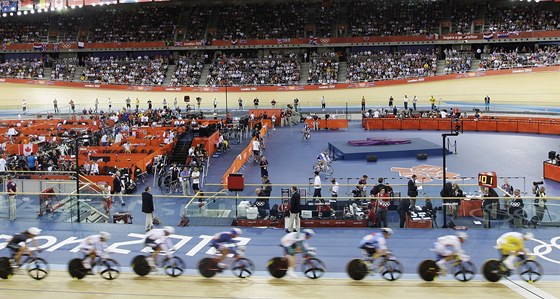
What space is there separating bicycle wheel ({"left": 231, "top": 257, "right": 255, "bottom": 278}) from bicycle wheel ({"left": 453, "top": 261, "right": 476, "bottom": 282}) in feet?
14.8

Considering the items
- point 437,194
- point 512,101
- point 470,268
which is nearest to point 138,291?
point 470,268

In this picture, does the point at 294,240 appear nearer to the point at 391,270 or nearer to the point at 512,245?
the point at 391,270

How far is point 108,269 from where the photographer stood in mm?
13531

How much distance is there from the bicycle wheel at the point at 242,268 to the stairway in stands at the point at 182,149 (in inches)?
716

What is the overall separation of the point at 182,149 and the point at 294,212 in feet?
53.6

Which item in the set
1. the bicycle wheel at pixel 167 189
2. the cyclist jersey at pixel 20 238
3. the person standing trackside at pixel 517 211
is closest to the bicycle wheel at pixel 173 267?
the cyclist jersey at pixel 20 238

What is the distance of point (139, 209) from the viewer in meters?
18.4

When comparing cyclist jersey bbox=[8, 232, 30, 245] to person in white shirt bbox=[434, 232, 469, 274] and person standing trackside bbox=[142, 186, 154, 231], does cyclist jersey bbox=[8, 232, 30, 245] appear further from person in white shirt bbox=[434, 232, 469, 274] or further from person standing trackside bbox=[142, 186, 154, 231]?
person in white shirt bbox=[434, 232, 469, 274]

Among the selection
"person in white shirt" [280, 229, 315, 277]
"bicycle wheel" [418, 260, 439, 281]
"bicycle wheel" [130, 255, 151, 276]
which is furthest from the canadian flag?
"bicycle wheel" [418, 260, 439, 281]

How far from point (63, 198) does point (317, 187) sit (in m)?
8.46

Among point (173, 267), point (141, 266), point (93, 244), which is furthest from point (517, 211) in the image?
point (93, 244)

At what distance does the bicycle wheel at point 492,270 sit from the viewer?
1288 cm

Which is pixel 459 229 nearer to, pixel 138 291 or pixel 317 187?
pixel 317 187

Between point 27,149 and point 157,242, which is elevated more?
point 27,149
